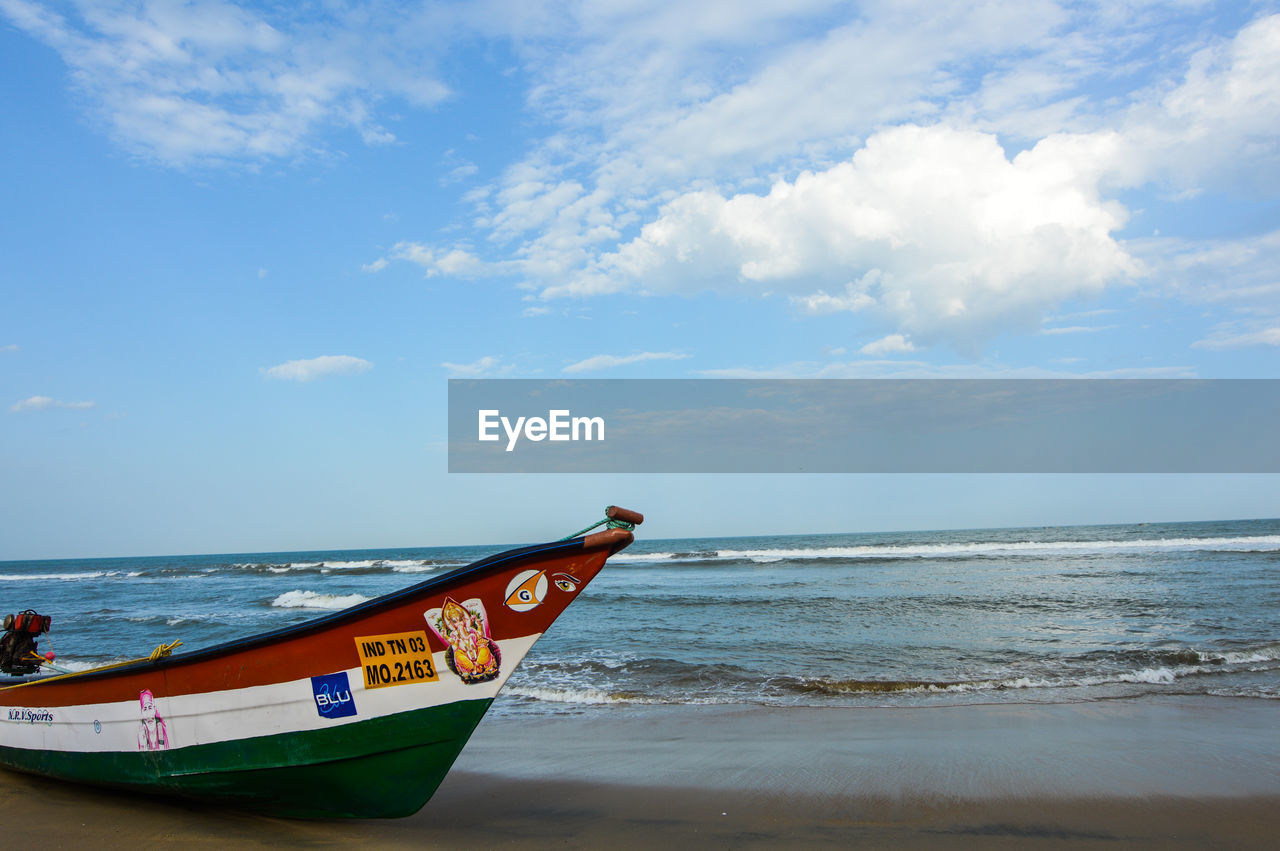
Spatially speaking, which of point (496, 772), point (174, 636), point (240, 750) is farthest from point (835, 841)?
point (174, 636)

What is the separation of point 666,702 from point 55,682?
18.0 feet

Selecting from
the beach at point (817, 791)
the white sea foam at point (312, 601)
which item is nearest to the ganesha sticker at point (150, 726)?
the beach at point (817, 791)

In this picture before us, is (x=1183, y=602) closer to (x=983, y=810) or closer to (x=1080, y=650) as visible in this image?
(x=1080, y=650)

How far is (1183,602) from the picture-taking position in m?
15.0

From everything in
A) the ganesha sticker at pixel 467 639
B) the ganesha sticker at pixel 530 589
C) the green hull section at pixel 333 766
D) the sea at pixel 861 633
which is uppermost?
the ganesha sticker at pixel 530 589

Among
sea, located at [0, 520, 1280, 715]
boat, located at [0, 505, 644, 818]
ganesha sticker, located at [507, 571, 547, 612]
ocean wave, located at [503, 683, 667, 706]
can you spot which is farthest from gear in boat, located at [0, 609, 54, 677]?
ganesha sticker, located at [507, 571, 547, 612]

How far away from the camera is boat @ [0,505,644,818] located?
168 inches

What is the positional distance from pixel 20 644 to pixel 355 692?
4053 mm

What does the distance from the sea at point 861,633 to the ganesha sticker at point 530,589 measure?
14.0ft

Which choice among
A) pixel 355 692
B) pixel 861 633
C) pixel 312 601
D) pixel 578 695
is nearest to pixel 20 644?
pixel 355 692

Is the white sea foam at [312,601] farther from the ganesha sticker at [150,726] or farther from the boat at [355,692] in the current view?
the boat at [355,692]

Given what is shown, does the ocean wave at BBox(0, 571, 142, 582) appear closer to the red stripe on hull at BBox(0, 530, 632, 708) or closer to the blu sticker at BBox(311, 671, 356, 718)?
the red stripe on hull at BBox(0, 530, 632, 708)

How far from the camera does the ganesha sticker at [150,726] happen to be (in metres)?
4.76

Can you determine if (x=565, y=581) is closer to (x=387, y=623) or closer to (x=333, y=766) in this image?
(x=387, y=623)
